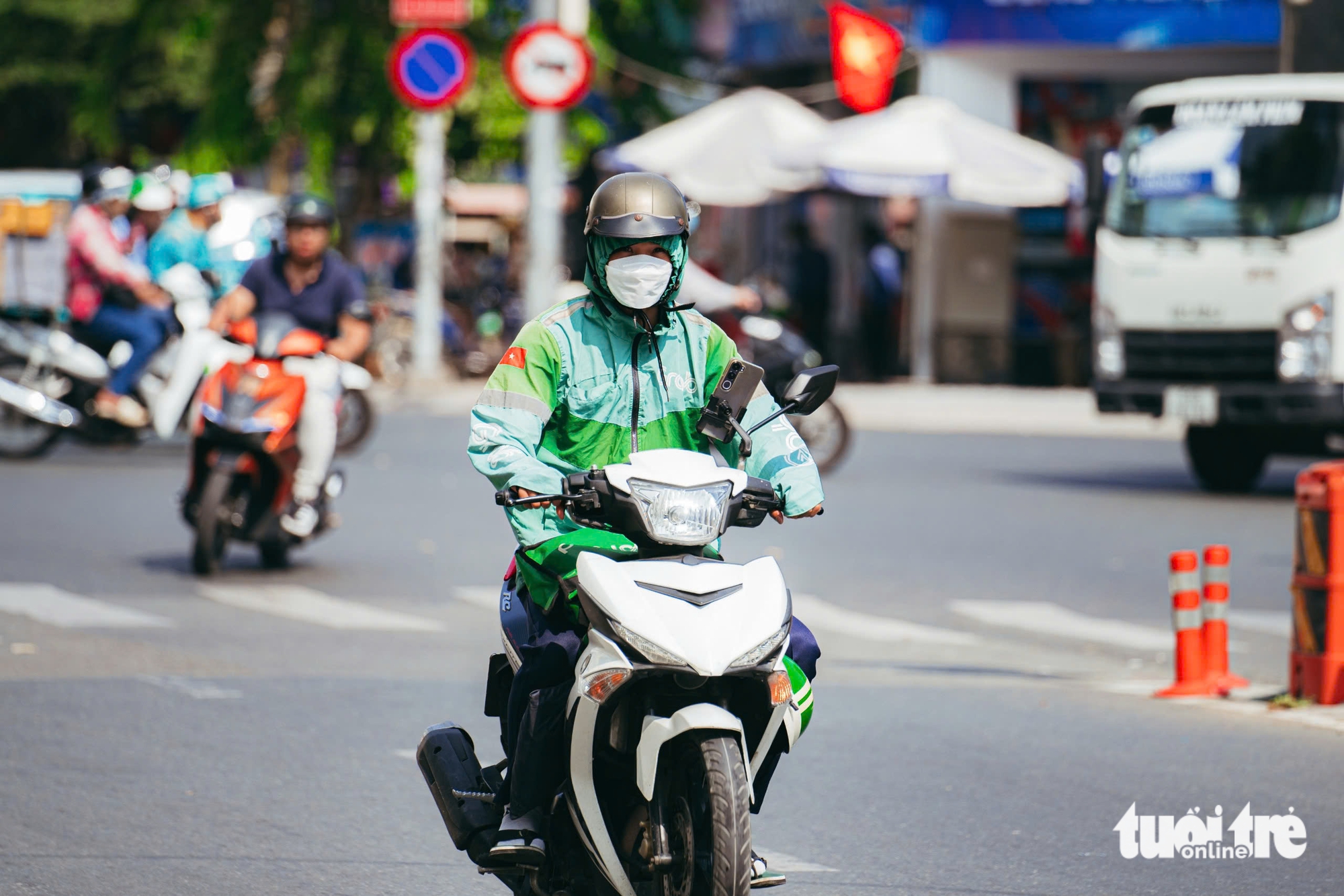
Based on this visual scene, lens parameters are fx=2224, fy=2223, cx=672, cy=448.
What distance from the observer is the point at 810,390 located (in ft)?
15.4

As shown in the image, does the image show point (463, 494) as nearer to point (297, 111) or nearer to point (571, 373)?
point (571, 373)

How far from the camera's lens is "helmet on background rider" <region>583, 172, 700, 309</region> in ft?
15.6

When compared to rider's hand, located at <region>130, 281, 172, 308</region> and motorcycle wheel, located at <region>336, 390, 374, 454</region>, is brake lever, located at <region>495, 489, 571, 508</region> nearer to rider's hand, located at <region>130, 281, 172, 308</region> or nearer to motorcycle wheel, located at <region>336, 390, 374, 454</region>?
rider's hand, located at <region>130, 281, 172, 308</region>

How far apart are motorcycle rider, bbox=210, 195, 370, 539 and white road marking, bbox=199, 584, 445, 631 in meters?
0.49

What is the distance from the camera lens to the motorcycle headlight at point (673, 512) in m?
4.41

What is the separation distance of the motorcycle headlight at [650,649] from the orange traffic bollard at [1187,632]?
4.33m

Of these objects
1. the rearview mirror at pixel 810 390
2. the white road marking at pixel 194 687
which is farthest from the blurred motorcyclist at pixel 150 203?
the rearview mirror at pixel 810 390

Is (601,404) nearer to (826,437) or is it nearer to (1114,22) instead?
(826,437)

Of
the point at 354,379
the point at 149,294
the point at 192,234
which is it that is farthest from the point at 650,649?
the point at 192,234

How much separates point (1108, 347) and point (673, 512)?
493 inches

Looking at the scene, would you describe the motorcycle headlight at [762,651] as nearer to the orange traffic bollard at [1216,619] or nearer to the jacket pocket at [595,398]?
the jacket pocket at [595,398]

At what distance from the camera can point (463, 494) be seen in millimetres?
15062

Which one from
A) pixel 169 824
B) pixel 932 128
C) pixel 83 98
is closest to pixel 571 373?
pixel 169 824

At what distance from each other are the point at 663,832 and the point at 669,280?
119 centimetres
